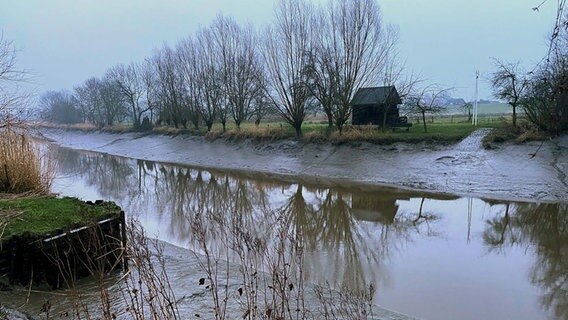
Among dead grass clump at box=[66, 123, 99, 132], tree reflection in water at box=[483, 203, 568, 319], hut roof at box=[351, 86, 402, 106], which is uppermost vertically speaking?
hut roof at box=[351, 86, 402, 106]

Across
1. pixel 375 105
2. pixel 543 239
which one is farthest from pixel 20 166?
pixel 375 105

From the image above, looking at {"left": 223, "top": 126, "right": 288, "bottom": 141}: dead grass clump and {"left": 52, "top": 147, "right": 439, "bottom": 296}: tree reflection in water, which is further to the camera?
{"left": 223, "top": 126, "right": 288, "bottom": 141}: dead grass clump

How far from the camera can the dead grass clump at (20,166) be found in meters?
8.35

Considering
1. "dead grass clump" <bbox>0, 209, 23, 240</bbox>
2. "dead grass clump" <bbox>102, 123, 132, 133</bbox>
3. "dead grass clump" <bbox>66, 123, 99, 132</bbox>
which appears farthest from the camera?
"dead grass clump" <bbox>66, 123, 99, 132</bbox>

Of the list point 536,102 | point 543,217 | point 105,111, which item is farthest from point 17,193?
point 105,111

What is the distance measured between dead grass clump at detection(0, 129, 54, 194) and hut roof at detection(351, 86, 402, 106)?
50.3ft

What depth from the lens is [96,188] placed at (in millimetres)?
15133

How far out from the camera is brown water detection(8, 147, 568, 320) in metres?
5.39

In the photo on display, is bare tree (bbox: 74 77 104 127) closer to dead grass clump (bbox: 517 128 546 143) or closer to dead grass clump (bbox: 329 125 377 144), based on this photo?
dead grass clump (bbox: 329 125 377 144)

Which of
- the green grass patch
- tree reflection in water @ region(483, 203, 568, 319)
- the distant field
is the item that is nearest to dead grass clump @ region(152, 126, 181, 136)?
the distant field

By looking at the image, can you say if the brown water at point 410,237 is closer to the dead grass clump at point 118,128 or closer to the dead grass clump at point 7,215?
the dead grass clump at point 7,215

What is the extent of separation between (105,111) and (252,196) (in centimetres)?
4054

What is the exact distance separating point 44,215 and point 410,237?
6.30 metres

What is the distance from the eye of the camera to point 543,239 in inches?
314
